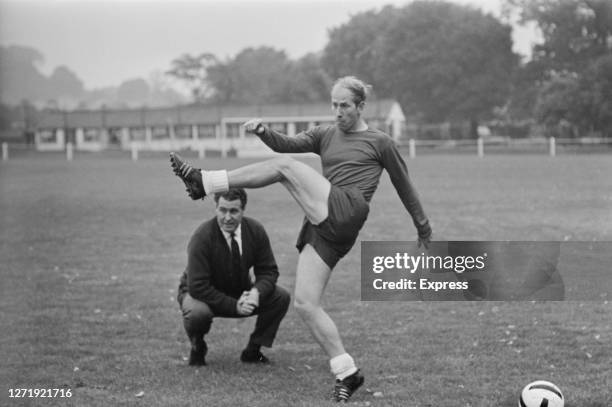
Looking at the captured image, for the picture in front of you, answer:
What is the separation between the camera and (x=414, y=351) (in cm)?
619

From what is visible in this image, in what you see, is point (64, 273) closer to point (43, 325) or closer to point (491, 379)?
point (43, 325)

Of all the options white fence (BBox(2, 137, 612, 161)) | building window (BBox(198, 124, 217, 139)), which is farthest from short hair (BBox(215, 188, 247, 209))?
building window (BBox(198, 124, 217, 139))

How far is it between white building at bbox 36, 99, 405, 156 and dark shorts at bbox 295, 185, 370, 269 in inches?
1587

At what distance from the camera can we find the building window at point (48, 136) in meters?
51.2

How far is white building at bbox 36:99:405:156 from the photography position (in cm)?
4669

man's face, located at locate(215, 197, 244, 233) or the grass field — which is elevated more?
man's face, located at locate(215, 197, 244, 233)

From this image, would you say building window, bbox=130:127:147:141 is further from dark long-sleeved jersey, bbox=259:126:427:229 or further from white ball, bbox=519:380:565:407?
white ball, bbox=519:380:565:407

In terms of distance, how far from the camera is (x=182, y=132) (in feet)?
191

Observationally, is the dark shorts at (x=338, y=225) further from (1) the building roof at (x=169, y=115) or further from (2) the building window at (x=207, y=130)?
(2) the building window at (x=207, y=130)

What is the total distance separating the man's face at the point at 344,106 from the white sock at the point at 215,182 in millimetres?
883

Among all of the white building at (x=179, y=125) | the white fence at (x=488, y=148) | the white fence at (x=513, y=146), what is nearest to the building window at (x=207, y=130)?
the white building at (x=179, y=125)

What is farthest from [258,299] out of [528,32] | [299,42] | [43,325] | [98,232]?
[528,32]

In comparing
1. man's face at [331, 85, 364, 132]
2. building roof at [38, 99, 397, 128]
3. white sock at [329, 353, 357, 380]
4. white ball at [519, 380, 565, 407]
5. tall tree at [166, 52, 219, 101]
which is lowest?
white ball at [519, 380, 565, 407]

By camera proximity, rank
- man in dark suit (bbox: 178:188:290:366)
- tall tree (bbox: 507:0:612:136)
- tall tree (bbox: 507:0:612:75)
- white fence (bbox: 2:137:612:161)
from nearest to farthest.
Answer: man in dark suit (bbox: 178:188:290:366) → tall tree (bbox: 507:0:612:75) → tall tree (bbox: 507:0:612:136) → white fence (bbox: 2:137:612:161)
